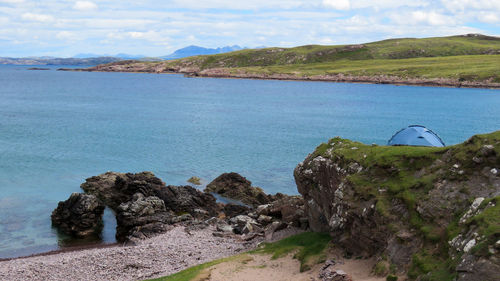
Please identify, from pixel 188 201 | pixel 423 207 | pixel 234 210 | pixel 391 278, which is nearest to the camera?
pixel 391 278

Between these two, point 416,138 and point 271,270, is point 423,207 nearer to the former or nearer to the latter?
point 271,270

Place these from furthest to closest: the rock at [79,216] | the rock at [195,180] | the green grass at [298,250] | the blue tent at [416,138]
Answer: the rock at [195,180], the rock at [79,216], the blue tent at [416,138], the green grass at [298,250]

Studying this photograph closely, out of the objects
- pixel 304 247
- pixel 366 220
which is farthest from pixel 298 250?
pixel 366 220

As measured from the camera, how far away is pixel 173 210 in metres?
42.1

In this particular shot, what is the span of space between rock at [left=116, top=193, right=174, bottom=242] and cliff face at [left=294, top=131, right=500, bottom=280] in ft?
54.4

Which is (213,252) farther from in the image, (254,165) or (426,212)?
(254,165)

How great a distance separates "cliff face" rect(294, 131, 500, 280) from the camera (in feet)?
49.9

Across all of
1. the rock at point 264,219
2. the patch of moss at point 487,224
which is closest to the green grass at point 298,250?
the rock at point 264,219

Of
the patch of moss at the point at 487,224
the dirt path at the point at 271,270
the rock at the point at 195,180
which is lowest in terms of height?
the rock at the point at 195,180

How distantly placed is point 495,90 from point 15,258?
173 metres

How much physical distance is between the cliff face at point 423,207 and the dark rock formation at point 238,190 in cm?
2070

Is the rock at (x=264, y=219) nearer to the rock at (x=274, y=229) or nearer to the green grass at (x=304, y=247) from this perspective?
the rock at (x=274, y=229)

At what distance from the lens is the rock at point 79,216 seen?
3888cm

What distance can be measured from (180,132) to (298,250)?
218ft
